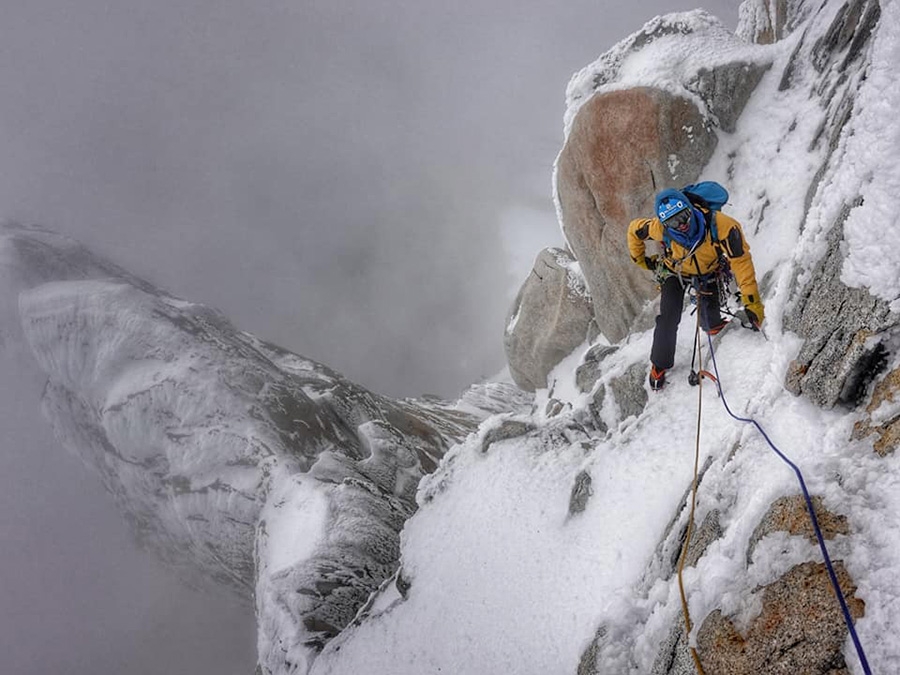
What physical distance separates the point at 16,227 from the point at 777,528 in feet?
139

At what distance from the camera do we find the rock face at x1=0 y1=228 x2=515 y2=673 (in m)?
12.2

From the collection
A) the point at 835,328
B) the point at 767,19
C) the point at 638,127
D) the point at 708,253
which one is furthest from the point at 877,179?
the point at 767,19

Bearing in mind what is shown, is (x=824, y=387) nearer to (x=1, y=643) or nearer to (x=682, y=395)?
(x=682, y=395)

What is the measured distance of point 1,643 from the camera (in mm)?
49375

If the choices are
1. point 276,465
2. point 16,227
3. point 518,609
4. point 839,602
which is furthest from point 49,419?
point 839,602

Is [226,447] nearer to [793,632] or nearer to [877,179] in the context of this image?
[793,632]

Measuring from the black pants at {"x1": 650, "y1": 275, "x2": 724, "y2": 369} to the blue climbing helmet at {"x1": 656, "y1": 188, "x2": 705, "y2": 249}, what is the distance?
1163 millimetres

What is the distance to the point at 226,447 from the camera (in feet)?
58.9

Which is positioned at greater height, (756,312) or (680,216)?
(680,216)

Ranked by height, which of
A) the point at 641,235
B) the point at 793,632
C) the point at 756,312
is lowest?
the point at 793,632

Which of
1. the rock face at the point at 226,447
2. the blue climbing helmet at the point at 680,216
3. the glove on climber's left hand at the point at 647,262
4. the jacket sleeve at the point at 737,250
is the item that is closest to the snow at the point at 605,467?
the rock face at the point at 226,447

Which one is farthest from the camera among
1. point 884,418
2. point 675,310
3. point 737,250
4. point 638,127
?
point 638,127

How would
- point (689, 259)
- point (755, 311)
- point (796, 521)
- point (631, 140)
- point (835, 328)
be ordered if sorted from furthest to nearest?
point (631, 140) < point (689, 259) < point (755, 311) < point (835, 328) < point (796, 521)

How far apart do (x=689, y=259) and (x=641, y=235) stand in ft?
2.91
